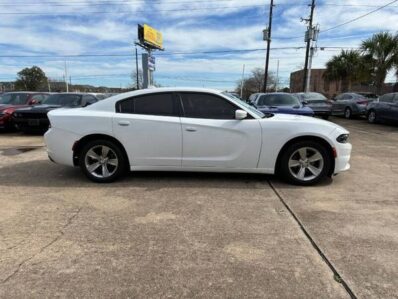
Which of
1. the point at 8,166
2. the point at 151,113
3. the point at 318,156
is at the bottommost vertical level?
the point at 8,166

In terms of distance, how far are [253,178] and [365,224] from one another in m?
2.08

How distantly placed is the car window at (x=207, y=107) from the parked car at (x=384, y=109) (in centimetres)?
1148

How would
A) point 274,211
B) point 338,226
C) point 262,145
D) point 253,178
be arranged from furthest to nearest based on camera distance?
point 253,178 → point 262,145 → point 274,211 → point 338,226

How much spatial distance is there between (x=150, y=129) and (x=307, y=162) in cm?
243

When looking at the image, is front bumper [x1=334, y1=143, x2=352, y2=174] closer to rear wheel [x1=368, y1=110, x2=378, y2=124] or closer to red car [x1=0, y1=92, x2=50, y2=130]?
red car [x1=0, y1=92, x2=50, y2=130]

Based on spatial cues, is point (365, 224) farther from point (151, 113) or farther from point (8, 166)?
point (8, 166)

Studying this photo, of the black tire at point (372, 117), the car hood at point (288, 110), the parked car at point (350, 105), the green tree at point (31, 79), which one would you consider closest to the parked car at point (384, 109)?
the black tire at point (372, 117)

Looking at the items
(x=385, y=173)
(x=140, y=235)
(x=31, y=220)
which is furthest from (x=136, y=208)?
(x=385, y=173)

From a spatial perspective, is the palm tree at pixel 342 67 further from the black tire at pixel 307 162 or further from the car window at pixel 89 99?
the black tire at pixel 307 162

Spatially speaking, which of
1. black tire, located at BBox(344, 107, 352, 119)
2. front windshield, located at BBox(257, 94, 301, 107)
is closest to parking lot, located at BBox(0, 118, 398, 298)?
front windshield, located at BBox(257, 94, 301, 107)

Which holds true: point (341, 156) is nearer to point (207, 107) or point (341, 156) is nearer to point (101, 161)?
point (207, 107)

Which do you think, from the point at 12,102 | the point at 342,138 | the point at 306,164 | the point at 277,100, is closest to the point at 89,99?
the point at 12,102

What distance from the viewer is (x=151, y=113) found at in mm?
5469

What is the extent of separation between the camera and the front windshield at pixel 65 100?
12023mm
